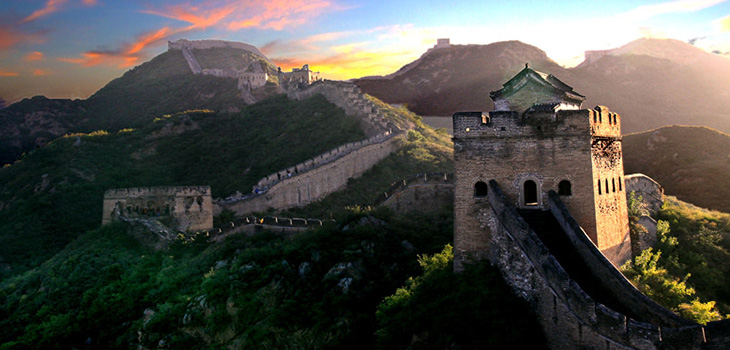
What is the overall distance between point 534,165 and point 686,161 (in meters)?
31.4

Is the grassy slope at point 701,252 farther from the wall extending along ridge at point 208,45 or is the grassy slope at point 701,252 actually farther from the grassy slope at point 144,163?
the wall extending along ridge at point 208,45

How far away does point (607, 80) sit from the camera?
273 feet

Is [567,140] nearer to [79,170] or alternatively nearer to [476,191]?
[476,191]

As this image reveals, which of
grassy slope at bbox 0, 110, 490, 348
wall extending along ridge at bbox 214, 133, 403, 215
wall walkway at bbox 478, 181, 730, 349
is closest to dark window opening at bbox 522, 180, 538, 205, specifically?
wall walkway at bbox 478, 181, 730, 349

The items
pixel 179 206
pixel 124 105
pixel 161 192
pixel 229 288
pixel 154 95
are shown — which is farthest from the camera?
pixel 154 95

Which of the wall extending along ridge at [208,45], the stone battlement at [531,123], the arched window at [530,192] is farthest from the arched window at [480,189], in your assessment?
the wall extending along ridge at [208,45]

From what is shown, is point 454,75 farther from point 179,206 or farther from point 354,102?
point 179,206

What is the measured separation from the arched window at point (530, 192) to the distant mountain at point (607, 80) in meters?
57.1

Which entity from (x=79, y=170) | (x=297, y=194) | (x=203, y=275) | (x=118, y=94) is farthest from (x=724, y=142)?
(x=118, y=94)

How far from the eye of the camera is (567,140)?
1357 cm

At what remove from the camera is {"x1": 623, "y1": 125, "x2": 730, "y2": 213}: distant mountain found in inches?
1379

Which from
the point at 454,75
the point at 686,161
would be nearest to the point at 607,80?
the point at 454,75

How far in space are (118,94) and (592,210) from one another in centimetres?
8698

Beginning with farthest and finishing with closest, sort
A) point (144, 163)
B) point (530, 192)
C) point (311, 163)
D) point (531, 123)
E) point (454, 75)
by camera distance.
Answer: point (454, 75)
point (144, 163)
point (311, 163)
point (530, 192)
point (531, 123)
